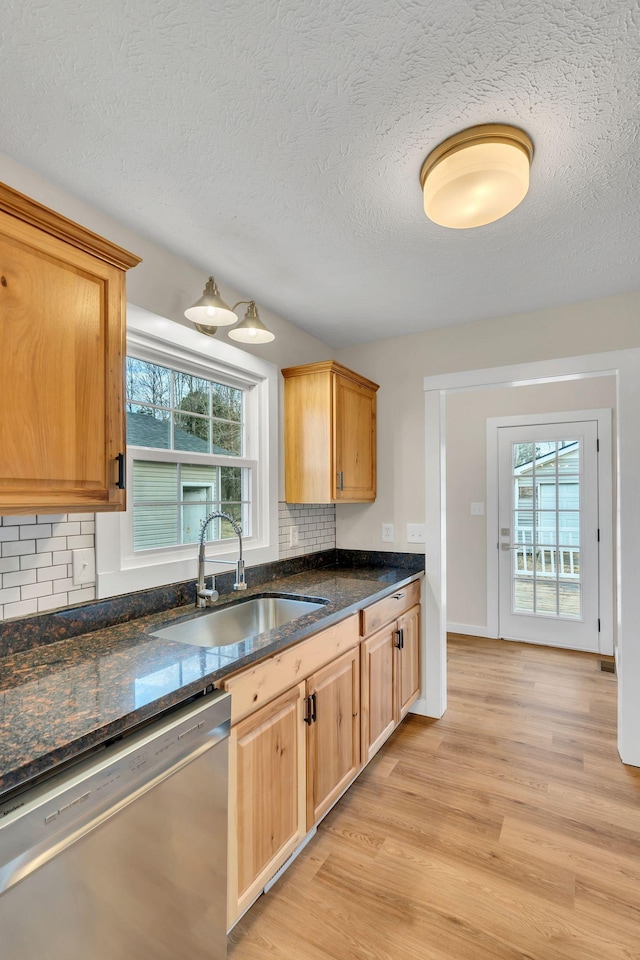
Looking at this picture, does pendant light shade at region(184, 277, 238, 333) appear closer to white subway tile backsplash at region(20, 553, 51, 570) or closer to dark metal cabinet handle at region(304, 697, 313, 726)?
white subway tile backsplash at region(20, 553, 51, 570)

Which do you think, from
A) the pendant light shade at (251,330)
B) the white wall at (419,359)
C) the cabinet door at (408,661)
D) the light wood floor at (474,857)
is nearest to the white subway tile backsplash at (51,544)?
the pendant light shade at (251,330)

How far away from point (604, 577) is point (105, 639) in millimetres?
3864

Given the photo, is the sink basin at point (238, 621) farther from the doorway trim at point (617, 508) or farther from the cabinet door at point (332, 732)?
the doorway trim at point (617, 508)

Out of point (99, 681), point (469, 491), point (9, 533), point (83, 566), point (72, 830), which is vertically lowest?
point (72, 830)

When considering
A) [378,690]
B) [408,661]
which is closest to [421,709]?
[408,661]

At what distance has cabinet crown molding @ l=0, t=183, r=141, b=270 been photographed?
1.18m

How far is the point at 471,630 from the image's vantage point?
14.8ft

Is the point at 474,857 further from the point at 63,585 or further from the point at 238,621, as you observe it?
the point at 63,585

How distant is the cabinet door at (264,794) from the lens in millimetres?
1419

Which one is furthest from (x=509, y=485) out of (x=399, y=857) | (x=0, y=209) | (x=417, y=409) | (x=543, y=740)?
(x=0, y=209)

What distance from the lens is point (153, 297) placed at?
1963 mm

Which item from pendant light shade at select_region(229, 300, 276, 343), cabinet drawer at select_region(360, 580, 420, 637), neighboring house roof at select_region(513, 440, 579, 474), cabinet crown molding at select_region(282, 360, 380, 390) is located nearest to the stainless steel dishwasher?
cabinet drawer at select_region(360, 580, 420, 637)

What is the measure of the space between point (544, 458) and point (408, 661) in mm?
2409

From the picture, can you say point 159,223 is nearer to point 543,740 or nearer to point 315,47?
point 315,47
